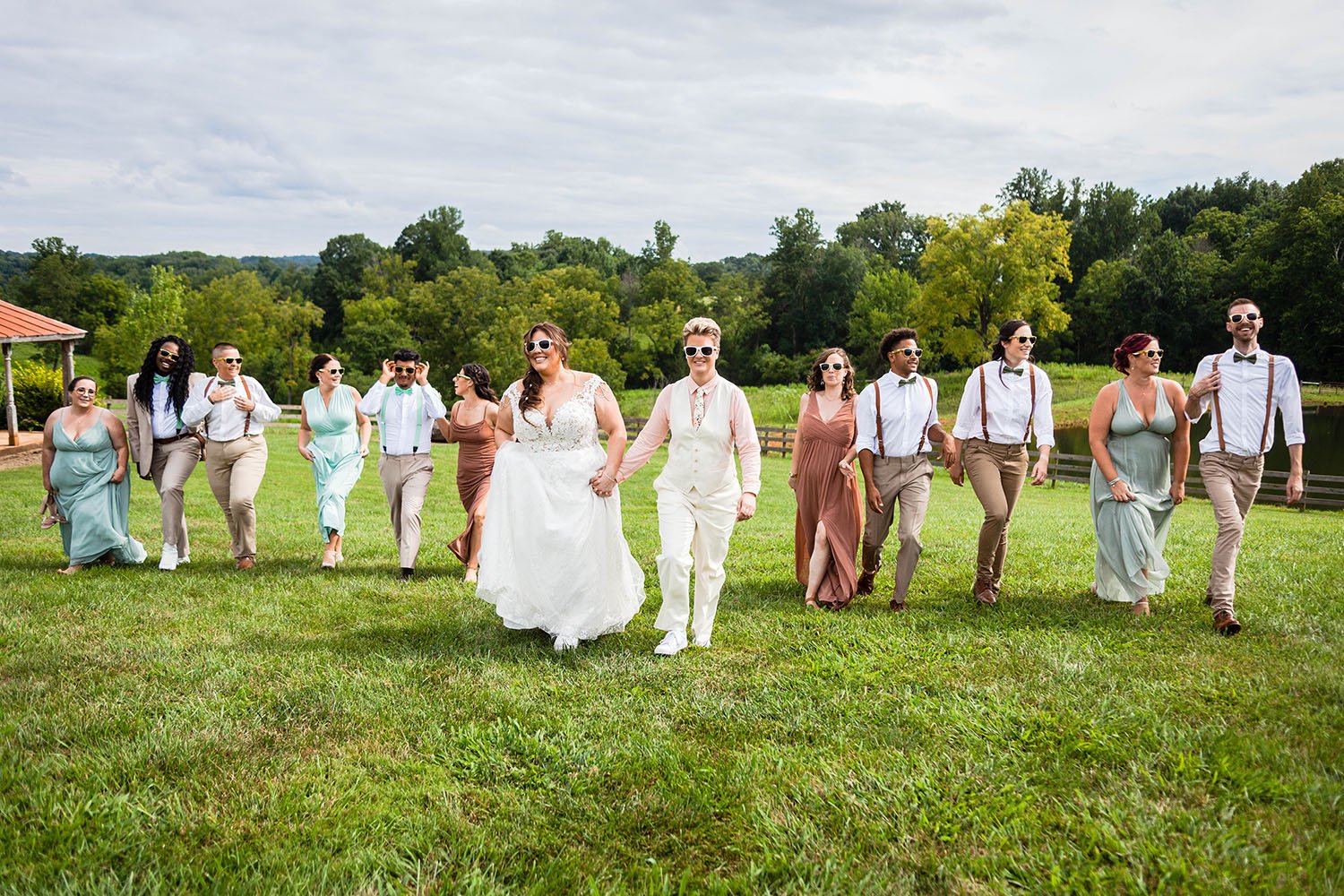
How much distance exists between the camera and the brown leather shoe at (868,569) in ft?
27.9

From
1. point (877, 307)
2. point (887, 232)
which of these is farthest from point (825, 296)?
point (887, 232)

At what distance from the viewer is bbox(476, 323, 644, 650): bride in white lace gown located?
6797mm

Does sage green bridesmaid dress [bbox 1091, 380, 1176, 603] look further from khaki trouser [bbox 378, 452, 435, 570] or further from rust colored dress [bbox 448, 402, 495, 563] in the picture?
khaki trouser [bbox 378, 452, 435, 570]

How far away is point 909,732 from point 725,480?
248 centimetres

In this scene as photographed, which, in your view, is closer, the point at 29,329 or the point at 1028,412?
the point at 1028,412

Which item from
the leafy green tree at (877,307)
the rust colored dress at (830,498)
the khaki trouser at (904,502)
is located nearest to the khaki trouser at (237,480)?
the rust colored dress at (830,498)

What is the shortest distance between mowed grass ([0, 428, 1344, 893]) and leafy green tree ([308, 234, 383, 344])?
88515 millimetres

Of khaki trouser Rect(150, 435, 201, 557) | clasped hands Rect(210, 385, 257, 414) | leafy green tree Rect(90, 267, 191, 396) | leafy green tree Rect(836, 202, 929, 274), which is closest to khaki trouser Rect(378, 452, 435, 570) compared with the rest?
clasped hands Rect(210, 385, 257, 414)

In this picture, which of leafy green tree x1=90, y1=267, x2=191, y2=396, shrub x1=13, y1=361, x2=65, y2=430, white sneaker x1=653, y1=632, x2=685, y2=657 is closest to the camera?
white sneaker x1=653, y1=632, x2=685, y2=657

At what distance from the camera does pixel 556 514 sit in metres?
6.86

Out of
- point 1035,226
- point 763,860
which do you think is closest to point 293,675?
point 763,860

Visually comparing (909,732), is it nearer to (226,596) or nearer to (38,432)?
(226,596)

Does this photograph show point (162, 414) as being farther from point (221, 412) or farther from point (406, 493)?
point (406, 493)

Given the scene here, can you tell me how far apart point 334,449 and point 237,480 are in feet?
3.38
